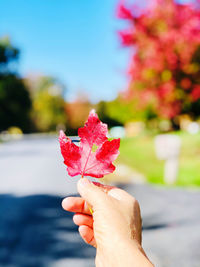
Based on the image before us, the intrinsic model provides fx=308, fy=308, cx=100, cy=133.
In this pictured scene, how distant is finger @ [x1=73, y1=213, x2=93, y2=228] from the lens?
92 cm

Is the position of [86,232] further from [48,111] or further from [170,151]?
[48,111]

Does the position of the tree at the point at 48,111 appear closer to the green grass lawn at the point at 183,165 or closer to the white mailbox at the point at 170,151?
the green grass lawn at the point at 183,165

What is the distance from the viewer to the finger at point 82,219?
0.92 m

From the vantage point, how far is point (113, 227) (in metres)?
0.81

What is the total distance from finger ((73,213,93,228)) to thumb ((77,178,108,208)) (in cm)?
11

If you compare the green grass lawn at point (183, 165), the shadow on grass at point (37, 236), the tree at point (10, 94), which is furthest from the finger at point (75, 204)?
the tree at point (10, 94)

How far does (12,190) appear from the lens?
7.27 m

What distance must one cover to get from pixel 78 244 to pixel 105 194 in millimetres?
3177

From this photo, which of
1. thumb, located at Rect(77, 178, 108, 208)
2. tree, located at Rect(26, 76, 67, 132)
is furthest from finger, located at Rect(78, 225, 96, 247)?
tree, located at Rect(26, 76, 67, 132)

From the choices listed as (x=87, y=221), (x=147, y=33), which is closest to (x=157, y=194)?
(x=87, y=221)

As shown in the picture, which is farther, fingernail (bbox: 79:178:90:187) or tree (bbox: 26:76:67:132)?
tree (bbox: 26:76:67:132)

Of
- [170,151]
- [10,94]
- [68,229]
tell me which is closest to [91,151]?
[68,229]

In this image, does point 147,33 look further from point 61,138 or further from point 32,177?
point 61,138

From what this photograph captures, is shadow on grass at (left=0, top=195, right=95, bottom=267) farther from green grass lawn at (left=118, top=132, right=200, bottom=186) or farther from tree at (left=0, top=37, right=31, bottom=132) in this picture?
tree at (left=0, top=37, right=31, bottom=132)
